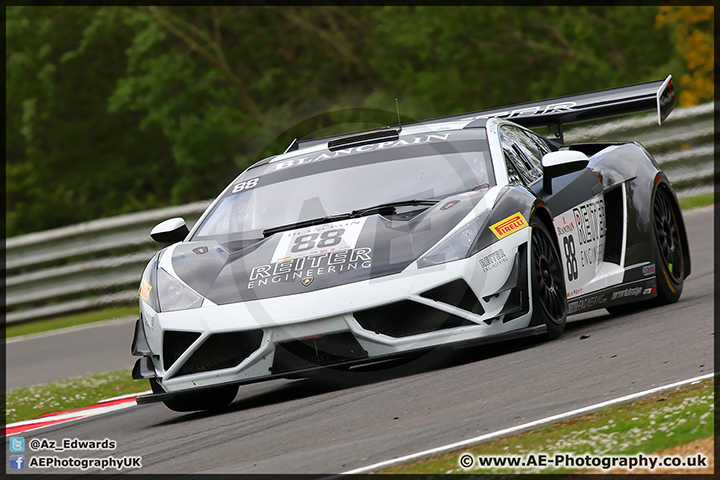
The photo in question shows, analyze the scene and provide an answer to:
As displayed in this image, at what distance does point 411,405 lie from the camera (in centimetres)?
444

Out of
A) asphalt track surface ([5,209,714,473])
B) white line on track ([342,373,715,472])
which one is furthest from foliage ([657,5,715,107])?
white line on track ([342,373,715,472])

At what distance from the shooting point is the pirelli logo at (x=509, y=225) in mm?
5074

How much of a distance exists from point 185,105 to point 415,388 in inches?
668

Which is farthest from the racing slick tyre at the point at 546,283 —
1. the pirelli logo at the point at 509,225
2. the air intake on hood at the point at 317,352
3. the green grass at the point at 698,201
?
the green grass at the point at 698,201

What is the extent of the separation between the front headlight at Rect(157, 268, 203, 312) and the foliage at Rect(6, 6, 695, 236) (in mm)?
14051

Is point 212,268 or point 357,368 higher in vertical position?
point 212,268

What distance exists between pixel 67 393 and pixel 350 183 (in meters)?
3.13

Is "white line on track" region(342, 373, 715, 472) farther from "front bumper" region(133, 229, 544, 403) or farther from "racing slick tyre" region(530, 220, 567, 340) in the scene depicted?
"racing slick tyre" region(530, 220, 567, 340)

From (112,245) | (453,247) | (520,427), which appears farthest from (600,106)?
(112,245)

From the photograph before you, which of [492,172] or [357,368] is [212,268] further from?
[492,172]

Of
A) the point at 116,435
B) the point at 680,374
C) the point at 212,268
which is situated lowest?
the point at 116,435

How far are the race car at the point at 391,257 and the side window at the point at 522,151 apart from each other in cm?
2

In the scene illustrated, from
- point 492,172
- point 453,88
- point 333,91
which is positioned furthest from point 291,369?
point 333,91

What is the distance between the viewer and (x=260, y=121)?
71.0 ft
